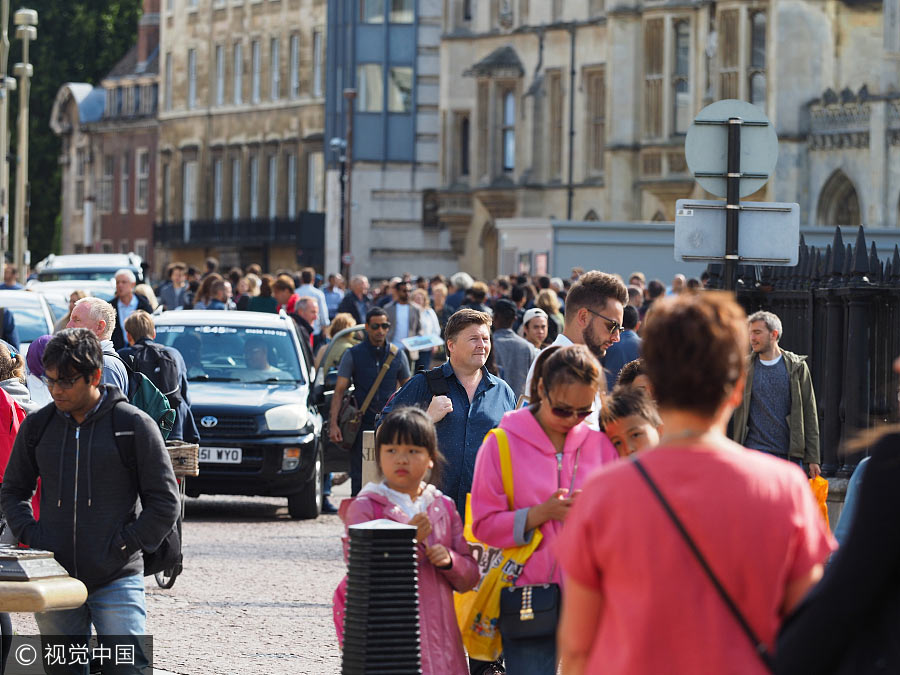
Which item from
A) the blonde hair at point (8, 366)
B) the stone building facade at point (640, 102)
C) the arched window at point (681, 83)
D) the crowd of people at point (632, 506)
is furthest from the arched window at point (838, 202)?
the blonde hair at point (8, 366)

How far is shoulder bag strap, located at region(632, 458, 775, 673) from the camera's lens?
4.25 metres

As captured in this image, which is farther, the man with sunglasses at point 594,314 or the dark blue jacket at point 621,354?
the dark blue jacket at point 621,354

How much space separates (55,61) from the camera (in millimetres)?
87812

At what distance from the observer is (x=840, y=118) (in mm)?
39844

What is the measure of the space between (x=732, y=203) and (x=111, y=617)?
590 centimetres

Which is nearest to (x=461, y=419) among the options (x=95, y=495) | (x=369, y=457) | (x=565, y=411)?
(x=369, y=457)

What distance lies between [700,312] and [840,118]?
3647 centimetres

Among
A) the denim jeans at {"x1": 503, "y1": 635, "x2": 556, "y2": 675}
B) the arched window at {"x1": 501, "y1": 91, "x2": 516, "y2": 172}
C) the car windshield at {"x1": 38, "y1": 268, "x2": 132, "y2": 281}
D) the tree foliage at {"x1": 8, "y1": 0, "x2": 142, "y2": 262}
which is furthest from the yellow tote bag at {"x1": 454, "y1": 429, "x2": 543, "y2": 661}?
the tree foliage at {"x1": 8, "y1": 0, "x2": 142, "y2": 262}

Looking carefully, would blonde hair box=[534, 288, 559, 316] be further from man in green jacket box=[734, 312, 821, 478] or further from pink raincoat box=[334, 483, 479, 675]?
pink raincoat box=[334, 483, 479, 675]

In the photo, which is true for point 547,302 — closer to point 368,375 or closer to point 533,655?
point 368,375

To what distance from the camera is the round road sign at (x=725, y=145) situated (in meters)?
12.0

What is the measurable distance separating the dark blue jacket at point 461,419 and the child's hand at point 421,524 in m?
1.73

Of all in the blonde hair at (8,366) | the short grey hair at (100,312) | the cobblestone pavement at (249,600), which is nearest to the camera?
the cobblestone pavement at (249,600)

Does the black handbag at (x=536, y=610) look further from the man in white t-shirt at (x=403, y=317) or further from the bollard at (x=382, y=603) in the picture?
the man in white t-shirt at (x=403, y=317)
